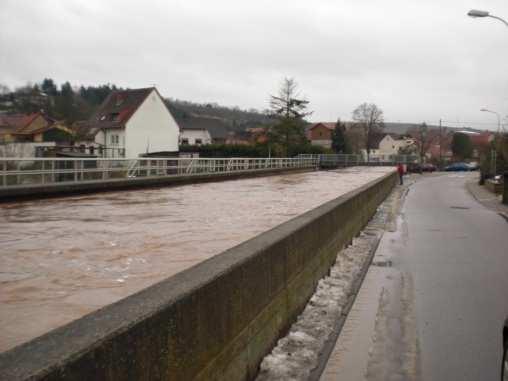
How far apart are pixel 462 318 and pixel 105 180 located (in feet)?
47.8

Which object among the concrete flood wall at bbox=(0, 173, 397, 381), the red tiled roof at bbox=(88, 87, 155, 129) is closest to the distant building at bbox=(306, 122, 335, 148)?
the red tiled roof at bbox=(88, 87, 155, 129)

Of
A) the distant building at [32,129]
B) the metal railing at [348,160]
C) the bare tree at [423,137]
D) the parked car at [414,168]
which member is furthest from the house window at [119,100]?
the bare tree at [423,137]

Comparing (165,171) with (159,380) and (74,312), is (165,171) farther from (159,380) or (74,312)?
(159,380)

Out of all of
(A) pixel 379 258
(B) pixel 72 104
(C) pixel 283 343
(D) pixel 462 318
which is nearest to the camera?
(C) pixel 283 343

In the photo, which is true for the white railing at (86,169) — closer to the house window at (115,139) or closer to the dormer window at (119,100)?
the house window at (115,139)

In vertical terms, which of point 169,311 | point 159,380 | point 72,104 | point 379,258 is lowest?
point 379,258

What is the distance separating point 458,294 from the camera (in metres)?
7.98

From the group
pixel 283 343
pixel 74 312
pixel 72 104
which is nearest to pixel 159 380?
pixel 74 312

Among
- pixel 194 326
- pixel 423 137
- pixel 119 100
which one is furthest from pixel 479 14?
pixel 423 137

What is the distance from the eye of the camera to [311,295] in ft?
24.7

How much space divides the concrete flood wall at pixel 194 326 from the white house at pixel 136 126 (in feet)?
189

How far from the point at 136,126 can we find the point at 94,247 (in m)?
58.2

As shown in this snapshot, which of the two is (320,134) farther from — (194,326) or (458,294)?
(194,326)

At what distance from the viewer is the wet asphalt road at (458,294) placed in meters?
5.32
